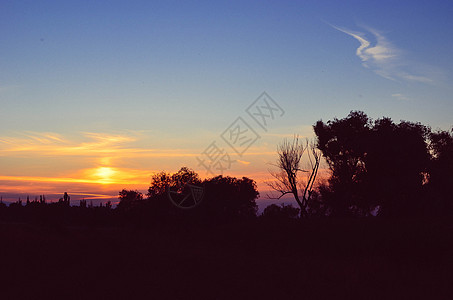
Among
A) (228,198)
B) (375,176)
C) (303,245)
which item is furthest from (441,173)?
(228,198)

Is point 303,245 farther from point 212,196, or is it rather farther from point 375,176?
point 212,196

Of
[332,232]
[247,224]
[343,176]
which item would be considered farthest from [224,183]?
[332,232]

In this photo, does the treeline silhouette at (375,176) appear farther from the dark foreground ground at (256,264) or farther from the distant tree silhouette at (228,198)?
the dark foreground ground at (256,264)

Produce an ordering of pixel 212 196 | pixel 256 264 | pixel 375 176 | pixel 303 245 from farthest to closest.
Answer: pixel 212 196 < pixel 375 176 < pixel 303 245 < pixel 256 264

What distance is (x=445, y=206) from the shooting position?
134 ft

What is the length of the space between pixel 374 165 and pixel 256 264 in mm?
24781

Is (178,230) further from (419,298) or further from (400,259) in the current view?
(419,298)

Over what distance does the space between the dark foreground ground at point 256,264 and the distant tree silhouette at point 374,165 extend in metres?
13.1

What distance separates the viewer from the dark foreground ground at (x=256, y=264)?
15.3 metres

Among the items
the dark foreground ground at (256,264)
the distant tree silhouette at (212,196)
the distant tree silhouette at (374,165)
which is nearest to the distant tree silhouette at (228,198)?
the distant tree silhouette at (212,196)

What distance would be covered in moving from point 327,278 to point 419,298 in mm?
4019

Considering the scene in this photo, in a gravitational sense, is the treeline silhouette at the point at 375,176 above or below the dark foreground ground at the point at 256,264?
above

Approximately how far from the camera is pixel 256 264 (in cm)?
2152

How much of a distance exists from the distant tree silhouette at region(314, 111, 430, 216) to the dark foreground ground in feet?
43.1
